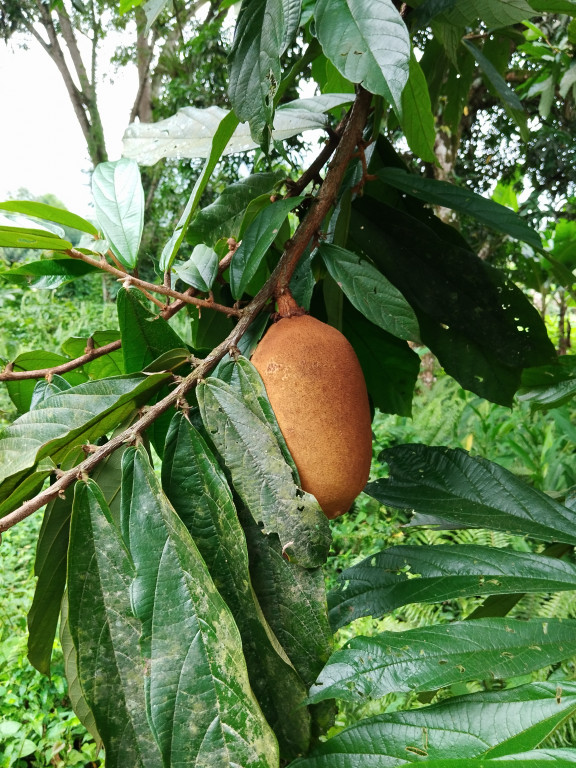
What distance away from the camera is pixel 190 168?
12.1 feet

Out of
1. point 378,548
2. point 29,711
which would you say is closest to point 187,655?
point 29,711

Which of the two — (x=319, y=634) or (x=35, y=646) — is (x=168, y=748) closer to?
(x=319, y=634)

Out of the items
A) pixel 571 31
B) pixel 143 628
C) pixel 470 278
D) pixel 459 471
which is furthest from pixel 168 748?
pixel 571 31

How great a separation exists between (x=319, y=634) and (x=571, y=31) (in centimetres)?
87

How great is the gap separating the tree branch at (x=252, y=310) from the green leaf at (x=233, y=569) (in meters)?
0.03

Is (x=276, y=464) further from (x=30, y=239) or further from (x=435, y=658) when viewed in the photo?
(x=30, y=239)

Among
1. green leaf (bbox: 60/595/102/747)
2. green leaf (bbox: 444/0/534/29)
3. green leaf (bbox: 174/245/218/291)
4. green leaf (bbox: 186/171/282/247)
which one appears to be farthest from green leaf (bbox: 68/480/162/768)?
green leaf (bbox: 444/0/534/29)

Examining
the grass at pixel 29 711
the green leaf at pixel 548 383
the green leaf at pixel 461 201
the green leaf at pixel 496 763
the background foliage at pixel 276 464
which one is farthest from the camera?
the grass at pixel 29 711

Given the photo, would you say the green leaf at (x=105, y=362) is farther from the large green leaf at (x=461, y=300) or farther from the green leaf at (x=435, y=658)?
the green leaf at (x=435, y=658)

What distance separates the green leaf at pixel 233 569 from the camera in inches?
14.3

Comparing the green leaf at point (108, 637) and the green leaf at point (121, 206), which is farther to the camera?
the green leaf at point (121, 206)

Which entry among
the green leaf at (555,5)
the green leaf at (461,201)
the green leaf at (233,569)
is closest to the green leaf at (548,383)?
the green leaf at (461,201)

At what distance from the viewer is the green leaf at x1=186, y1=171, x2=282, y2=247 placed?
60 centimetres

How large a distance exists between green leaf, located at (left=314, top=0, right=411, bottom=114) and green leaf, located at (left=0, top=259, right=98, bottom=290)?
0.89ft
